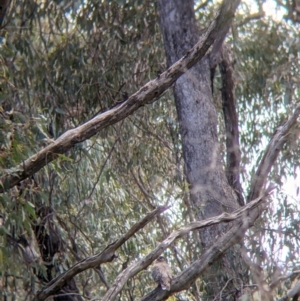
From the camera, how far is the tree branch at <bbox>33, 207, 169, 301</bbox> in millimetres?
4477

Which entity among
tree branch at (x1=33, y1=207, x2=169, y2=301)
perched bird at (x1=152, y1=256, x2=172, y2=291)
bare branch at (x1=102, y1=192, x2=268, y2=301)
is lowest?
perched bird at (x1=152, y1=256, x2=172, y2=291)

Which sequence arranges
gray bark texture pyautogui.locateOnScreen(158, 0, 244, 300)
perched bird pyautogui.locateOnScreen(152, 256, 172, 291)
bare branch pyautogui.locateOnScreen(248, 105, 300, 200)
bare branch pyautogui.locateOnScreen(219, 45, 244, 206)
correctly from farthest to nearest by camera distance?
bare branch pyautogui.locateOnScreen(219, 45, 244, 206)
gray bark texture pyautogui.locateOnScreen(158, 0, 244, 300)
bare branch pyautogui.locateOnScreen(248, 105, 300, 200)
perched bird pyautogui.locateOnScreen(152, 256, 172, 291)

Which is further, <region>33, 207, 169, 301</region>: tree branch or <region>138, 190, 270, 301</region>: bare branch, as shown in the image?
<region>33, 207, 169, 301</region>: tree branch

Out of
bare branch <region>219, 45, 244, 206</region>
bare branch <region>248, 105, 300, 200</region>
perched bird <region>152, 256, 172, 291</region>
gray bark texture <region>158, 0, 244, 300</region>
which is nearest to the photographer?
perched bird <region>152, 256, 172, 291</region>

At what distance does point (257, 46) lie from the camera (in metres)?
7.58

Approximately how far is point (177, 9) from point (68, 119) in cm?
135

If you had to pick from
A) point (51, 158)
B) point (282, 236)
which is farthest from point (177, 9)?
point (51, 158)

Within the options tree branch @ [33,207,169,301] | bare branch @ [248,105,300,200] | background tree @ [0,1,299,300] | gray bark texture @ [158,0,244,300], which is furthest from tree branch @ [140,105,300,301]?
gray bark texture @ [158,0,244,300]

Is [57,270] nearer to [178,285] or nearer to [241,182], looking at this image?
[241,182]

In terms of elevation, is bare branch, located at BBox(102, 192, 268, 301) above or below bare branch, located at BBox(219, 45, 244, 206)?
below

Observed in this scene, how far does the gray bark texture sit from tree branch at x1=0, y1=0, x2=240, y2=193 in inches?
63.4

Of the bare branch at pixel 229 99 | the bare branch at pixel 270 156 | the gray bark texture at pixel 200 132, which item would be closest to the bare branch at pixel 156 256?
the bare branch at pixel 270 156

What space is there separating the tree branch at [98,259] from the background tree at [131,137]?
41 centimetres

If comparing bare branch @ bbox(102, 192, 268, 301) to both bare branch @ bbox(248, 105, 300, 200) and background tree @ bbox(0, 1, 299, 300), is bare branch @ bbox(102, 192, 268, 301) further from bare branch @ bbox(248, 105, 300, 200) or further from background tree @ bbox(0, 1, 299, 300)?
background tree @ bbox(0, 1, 299, 300)
